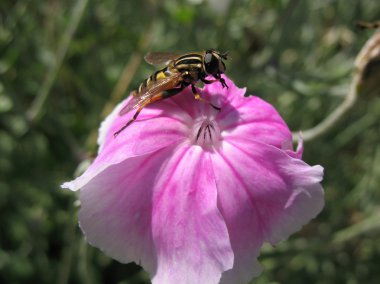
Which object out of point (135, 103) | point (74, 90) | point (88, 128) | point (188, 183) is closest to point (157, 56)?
point (135, 103)

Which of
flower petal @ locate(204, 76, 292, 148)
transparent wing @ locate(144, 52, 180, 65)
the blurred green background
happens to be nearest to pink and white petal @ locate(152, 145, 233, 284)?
flower petal @ locate(204, 76, 292, 148)

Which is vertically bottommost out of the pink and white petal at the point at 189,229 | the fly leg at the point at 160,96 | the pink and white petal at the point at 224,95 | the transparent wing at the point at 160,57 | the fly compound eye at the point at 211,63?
the pink and white petal at the point at 189,229

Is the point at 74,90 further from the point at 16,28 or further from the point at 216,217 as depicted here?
the point at 216,217

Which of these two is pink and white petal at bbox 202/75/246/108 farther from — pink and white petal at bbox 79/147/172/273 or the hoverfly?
pink and white petal at bbox 79/147/172/273

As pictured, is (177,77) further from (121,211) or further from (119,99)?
(119,99)

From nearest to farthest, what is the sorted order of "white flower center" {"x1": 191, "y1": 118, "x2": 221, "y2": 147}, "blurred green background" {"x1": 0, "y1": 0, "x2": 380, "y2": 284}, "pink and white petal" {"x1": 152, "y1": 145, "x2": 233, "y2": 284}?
"pink and white petal" {"x1": 152, "y1": 145, "x2": 233, "y2": 284} < "white flower center" {"x1": 191, "y1": 118, "x2": 221, "y2": 147} < "blurred green background" {"x1": 0, "y1": 0, "x2": 380, "y2": 284}

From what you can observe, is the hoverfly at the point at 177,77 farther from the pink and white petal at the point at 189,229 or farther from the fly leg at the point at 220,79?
the pink and white petal at the point at 189,229

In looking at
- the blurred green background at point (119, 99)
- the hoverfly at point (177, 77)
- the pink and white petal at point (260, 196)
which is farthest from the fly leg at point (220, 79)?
the blurred green background at point (119, 99)
